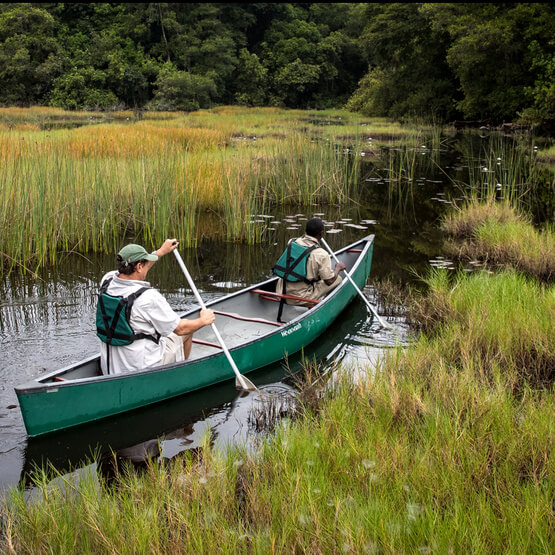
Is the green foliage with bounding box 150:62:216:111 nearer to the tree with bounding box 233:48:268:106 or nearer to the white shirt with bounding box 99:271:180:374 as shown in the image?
the tree with bounding box 233:48:268:106

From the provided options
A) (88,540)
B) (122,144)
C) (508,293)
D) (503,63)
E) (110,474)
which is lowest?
(110,474)

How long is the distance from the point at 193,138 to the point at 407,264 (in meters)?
8.58

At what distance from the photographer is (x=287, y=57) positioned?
5709 centimetres

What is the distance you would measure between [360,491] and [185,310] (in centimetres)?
424

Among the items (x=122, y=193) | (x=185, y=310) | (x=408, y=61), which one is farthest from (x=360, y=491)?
(x=408, y=61)

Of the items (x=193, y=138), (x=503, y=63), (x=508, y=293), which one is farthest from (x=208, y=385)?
(x=503, y=63)

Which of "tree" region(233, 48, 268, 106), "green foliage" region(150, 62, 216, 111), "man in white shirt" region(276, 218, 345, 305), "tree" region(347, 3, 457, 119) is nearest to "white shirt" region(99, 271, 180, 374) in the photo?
"man in white shirt" region(276, 218, 345, 305)

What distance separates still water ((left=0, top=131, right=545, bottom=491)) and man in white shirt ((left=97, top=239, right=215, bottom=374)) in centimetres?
44

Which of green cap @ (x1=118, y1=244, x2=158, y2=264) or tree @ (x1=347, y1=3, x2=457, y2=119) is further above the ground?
tree @ (x1=347, y1=3, x2=457, y2=119)

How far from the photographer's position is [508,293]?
19.8 ft

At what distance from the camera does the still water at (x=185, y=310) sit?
4422mm

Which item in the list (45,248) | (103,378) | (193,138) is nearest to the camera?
(103,378)

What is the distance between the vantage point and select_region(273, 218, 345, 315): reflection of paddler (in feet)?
21.4

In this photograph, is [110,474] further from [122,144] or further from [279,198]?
[122,144]
